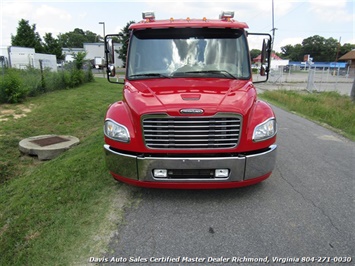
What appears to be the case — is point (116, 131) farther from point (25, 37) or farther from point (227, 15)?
point (25, 37)

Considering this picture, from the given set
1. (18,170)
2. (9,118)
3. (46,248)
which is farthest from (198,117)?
(9,118)

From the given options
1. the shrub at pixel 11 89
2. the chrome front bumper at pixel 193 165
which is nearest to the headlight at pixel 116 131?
the chrome front bumper at pixel 193 165

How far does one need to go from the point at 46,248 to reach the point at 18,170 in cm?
359

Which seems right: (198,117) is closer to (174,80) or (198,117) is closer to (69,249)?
(174,80)

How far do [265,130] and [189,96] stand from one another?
1.06 metres

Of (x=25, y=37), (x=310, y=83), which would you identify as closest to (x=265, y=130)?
(x=310, y=83)

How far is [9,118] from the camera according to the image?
903cm

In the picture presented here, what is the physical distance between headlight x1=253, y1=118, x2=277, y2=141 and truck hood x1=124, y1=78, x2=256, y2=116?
283 mm

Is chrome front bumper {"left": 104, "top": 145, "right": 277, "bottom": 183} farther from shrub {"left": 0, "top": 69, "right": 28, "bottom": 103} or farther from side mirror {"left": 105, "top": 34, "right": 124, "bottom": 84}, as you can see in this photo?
shrub {"left": 0, "top": 69, "right": 28, "bottom": 103}

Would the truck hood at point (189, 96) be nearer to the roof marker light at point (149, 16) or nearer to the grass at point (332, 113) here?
the roof marker light at point (149, 16)

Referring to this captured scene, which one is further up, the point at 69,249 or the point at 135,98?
the point at 135,98

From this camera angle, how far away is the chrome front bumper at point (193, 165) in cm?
330

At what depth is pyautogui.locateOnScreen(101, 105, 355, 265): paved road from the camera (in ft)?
8.98

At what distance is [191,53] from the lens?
4398mm
